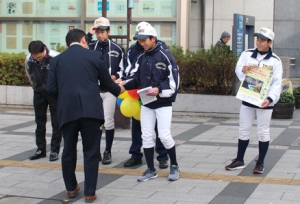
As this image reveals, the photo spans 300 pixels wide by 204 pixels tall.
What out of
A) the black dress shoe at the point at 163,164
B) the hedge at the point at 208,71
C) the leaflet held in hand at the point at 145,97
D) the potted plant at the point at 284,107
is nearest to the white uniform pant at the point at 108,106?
the black dress shoe at the point at 163,164

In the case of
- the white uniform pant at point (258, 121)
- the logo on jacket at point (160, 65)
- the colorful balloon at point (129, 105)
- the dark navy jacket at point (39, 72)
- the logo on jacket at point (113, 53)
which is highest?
the logo on jacket at point (113, 53)

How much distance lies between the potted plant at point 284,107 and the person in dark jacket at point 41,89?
18.2ft

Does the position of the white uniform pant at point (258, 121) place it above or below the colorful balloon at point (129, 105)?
below

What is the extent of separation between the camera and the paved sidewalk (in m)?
7.10

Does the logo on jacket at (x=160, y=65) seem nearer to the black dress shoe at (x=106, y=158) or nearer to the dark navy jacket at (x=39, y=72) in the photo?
the black dress shoe at (x=106, y=158)

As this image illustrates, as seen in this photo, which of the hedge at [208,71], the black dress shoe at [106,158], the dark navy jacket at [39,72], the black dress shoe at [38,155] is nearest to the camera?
the black dress shoe at [106,158]

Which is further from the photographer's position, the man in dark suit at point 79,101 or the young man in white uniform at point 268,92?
the young man in white uniform at point 268,92

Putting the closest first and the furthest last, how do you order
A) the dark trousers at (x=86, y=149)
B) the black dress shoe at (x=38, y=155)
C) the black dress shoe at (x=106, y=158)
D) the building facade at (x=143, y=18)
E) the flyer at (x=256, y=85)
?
the dark trousers at (x=86, y=149) → the flyer at (x=256, y=85) → the black dress shoe at (x=106, y=158) → the black dress shoe at (x=38, y=155) → the building facade at (x=143, y=18)

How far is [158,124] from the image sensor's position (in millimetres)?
7867

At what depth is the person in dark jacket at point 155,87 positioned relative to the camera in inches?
306

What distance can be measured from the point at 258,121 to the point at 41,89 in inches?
118

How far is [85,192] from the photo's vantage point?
→ 692cm

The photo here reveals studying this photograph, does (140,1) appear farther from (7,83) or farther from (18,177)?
(18,177)

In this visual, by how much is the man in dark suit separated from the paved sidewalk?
0.35 m
